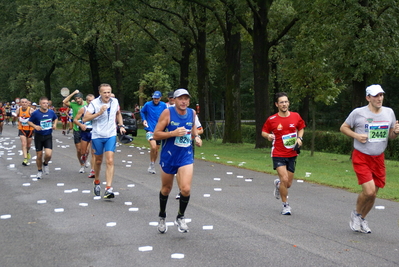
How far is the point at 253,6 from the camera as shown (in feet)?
77.7

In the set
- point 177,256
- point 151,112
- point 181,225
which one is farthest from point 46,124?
point 177,256

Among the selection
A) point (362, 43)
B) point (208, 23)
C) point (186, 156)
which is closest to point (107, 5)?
point (208, 23)

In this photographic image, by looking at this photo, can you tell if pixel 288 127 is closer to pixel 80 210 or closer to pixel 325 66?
pixel 80 210

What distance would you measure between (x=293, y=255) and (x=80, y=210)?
13.7ft

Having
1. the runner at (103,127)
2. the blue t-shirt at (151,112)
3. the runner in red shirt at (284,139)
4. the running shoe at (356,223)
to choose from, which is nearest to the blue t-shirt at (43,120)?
the blue t-shirt at (151,112)

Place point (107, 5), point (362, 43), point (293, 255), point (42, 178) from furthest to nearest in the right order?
point (107, 5)
point (362, 43)
point (42, 178)
point (293, 255)

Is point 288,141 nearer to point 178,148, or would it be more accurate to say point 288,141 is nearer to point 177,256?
point 178,148

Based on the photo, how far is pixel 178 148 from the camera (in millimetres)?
7539

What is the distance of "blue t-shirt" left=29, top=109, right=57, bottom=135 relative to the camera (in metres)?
14.0

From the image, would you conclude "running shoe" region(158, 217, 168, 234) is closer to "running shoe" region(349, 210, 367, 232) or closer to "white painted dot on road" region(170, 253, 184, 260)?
"white painted dot on road" region(170, 253, 184, 260)

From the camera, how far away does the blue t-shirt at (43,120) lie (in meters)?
14.0

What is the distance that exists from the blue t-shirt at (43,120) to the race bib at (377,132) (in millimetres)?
8822

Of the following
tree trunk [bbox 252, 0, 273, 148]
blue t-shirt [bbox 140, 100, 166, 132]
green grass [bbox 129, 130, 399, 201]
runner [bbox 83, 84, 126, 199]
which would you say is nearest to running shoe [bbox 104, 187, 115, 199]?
runner [bbox 83, 84, 126, 199]

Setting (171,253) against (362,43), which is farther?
(362,43)
